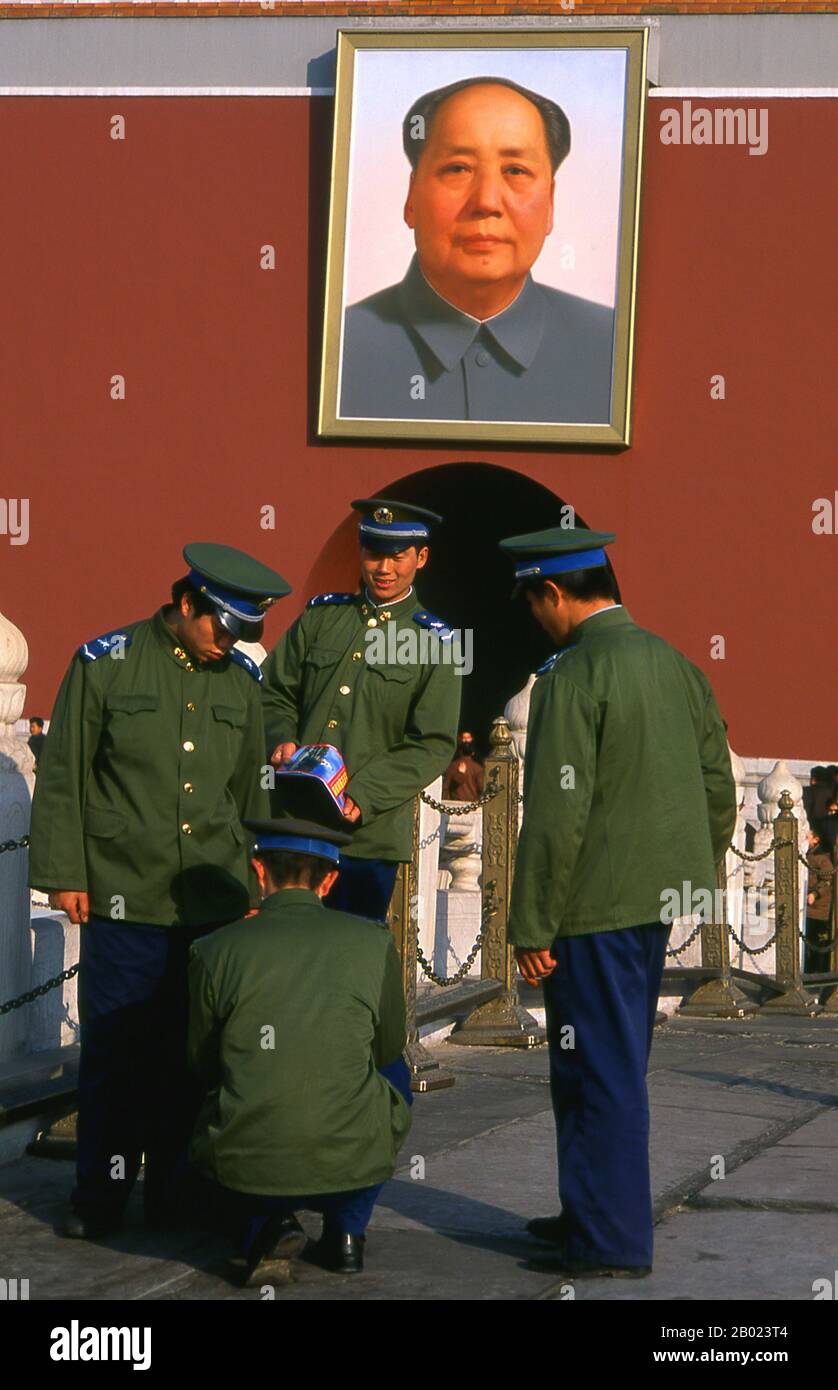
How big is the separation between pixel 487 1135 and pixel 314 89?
11.2 meters

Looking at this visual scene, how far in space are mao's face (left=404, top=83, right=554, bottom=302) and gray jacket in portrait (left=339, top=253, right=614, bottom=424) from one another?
8.3 inches

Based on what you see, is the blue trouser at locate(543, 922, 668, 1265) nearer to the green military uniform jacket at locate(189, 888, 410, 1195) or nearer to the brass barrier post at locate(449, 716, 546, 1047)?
the green military uniform jacket at locate(189, 888, 410, 1195)

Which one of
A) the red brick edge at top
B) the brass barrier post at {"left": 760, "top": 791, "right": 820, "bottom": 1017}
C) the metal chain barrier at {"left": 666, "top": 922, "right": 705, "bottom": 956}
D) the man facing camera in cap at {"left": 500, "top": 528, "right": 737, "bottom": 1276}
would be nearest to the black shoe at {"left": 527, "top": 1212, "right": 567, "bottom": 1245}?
the man facing camera in cap at {"left": 500, "top": 528, "right": 737, "bottom": 1276}

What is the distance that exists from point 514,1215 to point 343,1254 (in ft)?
2.45

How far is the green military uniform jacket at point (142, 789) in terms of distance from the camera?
192 inches

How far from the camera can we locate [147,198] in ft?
52.1

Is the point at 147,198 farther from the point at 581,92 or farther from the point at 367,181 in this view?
the point at 581,92

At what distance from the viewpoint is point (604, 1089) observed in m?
4.40

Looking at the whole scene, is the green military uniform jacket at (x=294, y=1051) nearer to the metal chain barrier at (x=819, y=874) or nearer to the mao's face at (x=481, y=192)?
the metal chain barrier at (x=819, y=874)

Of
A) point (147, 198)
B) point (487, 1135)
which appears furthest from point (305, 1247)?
point (147, 198)

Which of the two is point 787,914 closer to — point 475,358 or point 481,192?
point 475,358

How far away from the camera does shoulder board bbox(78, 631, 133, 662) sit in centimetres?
496

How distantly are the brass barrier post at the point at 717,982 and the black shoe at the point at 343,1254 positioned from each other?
6040mm
